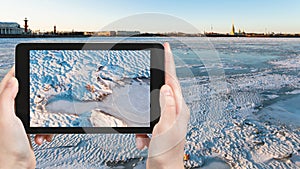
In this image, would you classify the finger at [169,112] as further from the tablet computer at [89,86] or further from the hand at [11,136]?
the hand at [11,136]

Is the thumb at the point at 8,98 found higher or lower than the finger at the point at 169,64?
lower

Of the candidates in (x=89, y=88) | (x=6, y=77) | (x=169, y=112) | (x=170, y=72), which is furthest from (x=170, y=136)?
(x=6, y=77)

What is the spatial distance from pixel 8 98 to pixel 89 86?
0.95 ft

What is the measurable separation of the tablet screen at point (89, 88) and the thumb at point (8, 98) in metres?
0.10

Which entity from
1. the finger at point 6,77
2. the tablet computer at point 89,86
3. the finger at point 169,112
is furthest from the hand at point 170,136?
→ the finger at point 6,77

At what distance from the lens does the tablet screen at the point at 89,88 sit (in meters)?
0.91

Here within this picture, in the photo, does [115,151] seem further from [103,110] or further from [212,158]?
[103,110]

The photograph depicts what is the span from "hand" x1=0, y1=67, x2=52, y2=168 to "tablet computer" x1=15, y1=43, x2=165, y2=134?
93mm

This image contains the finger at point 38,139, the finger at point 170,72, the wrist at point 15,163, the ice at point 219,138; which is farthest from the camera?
the ice at point 219,138

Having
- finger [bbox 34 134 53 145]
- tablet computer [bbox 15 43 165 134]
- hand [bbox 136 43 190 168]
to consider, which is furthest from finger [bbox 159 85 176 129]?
finger [bbox 34 134 53 145]

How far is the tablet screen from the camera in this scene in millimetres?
909

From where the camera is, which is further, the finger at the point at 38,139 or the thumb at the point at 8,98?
the finger at the point at 38,139

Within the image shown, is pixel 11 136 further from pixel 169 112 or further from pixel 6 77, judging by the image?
pixel 169 112

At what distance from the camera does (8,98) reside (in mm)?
763
